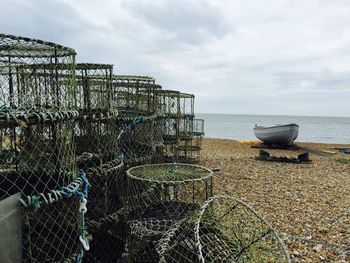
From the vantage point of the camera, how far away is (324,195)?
25.3 ft

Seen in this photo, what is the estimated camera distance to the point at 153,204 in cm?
421

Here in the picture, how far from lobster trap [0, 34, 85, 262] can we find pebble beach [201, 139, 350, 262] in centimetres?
308

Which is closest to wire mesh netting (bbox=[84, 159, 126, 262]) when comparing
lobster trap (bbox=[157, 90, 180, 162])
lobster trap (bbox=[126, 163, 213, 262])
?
A: lobster trap (bbox=[126, 163, 213, 262])

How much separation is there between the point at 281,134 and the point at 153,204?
1777cm

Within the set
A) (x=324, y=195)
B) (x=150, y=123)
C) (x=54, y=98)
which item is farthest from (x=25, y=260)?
(x=324, y=195)

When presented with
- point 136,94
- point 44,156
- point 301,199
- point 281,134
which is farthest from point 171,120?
point 281,134

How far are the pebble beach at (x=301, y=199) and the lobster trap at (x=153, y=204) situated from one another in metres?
1.73

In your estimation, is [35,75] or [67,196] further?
[35,75]

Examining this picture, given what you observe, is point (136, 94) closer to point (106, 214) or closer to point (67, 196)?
point (106, 214)

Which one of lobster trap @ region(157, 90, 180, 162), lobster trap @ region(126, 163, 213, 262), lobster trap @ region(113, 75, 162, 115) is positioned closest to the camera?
lobster trap @ region(126, 163, 213, 262)

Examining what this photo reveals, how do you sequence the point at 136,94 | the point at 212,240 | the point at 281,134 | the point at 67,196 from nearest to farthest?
the point at 67,196
the point at 212,240
the point at 136,94
the point at 281,134

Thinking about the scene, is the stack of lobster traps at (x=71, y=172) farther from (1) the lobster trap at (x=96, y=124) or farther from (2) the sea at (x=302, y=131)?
(2) the sea at (x=302, y=131)

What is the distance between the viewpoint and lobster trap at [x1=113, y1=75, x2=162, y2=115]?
6.30 m

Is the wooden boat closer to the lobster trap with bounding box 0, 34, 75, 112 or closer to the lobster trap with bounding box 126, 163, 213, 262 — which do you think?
the lobster trap with bounding box 126, 163, 213, 262
